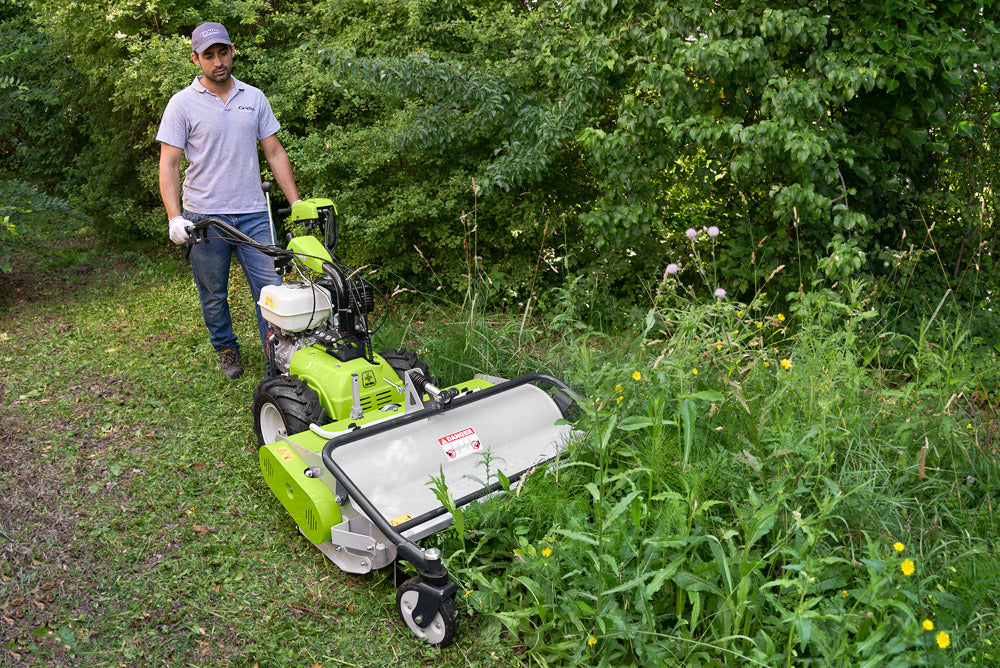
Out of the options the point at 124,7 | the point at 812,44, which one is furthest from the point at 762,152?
the point at 124,7

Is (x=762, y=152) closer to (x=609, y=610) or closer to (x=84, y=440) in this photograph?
(x=609, y=610)

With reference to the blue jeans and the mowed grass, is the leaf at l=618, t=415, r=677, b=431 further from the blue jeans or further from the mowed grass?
the blue jeans

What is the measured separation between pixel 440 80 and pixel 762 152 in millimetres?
2054

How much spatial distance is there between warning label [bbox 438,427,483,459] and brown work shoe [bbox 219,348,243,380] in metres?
2.25

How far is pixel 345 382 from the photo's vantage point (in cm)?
324

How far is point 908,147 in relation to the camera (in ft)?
15.2

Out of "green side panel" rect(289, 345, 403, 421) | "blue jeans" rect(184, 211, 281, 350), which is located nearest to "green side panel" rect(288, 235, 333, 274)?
"green side panel" rect(289, 345, 403, 421)

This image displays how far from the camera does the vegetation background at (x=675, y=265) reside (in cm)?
231

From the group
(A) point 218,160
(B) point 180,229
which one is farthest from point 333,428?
(A) point 218,160

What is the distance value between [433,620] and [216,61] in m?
3.11

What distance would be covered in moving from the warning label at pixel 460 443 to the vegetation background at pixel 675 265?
312 mm

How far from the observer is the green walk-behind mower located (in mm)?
2643

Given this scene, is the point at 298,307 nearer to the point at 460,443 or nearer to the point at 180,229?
the point at 180,229

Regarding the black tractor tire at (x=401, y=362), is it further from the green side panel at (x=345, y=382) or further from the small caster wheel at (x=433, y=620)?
the small caster wheel at (x=433, y=620)
